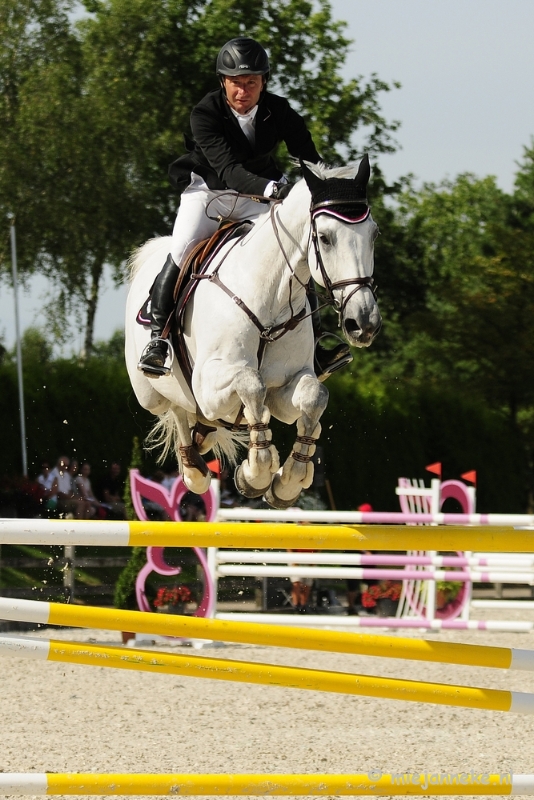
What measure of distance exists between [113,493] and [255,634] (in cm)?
1146

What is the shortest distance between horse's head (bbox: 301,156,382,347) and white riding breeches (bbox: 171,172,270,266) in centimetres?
101

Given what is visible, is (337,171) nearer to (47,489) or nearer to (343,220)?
(343,220)

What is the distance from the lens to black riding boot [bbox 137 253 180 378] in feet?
18.0

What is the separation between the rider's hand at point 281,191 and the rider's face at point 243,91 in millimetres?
479

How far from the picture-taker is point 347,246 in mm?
4457

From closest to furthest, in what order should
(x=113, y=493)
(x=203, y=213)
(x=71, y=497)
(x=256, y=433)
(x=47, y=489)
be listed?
(x=256, y=433) → (x=203, y=213) → (x=47, y=489) → (x=71, y=497) → (x=113, y=493)

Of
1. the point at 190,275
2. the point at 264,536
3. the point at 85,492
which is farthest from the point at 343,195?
the point at 85,492

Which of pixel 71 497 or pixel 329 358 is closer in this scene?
pixel 329 358

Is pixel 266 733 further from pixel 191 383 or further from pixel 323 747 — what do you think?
pixel 191 383

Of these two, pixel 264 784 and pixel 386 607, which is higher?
pixel 264 784

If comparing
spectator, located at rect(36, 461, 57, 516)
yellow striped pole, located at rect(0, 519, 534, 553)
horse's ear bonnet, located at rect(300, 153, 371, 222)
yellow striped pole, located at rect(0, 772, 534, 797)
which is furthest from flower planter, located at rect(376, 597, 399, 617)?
yellow striped pole, located at rect(0, 519, 534, 553)

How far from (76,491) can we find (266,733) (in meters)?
6.66

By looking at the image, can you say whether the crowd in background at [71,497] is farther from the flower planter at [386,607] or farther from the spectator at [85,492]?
the flower planter at [386,607]

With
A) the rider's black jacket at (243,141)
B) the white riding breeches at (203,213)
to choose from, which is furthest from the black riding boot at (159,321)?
the rider's black jacket at (243,141)
